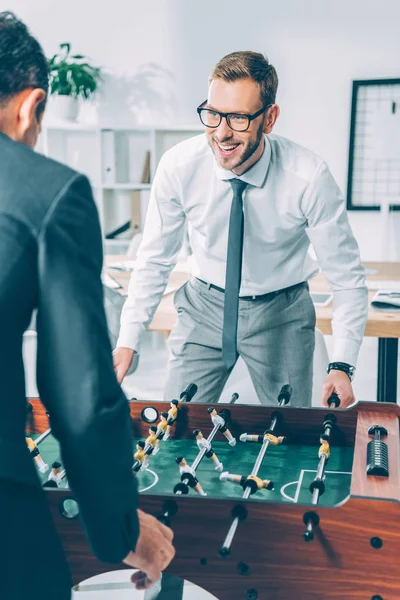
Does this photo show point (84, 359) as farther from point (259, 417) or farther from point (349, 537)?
point (259, 417)

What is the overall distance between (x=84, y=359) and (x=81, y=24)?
5.04 m

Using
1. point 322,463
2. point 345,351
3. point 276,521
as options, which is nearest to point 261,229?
point 345,351

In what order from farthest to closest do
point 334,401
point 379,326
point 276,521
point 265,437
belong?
point 379,326, point 334,401, point 265,437, point 276,521

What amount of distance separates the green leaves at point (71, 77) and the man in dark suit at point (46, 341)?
14.2 ft

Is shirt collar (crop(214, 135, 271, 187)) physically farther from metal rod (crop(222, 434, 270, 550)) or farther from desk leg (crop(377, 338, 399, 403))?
desk leg (crop(377, 338, 399, 403))

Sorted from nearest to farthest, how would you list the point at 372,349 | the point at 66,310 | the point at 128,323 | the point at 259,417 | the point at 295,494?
the point at 66,310, the point at 295,494, the point at 259,417, the point at 128,323, the point at 372,349

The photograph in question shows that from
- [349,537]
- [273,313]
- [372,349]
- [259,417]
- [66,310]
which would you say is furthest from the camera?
[372,349]

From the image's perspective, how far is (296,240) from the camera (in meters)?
2.15

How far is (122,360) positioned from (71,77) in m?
3.65

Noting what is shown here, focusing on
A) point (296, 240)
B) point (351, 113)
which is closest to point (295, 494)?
point (296, 240)

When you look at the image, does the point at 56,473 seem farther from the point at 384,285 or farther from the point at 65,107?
the point at 65,107

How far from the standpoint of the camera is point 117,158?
512 cm

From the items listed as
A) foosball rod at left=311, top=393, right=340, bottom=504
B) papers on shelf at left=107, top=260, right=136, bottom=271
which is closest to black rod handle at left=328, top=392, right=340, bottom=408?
foosball rod at left=311, top=393, right=340, bottom=504

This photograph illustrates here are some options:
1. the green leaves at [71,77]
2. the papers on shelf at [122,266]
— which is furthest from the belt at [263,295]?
the green leaves at [71,77]
